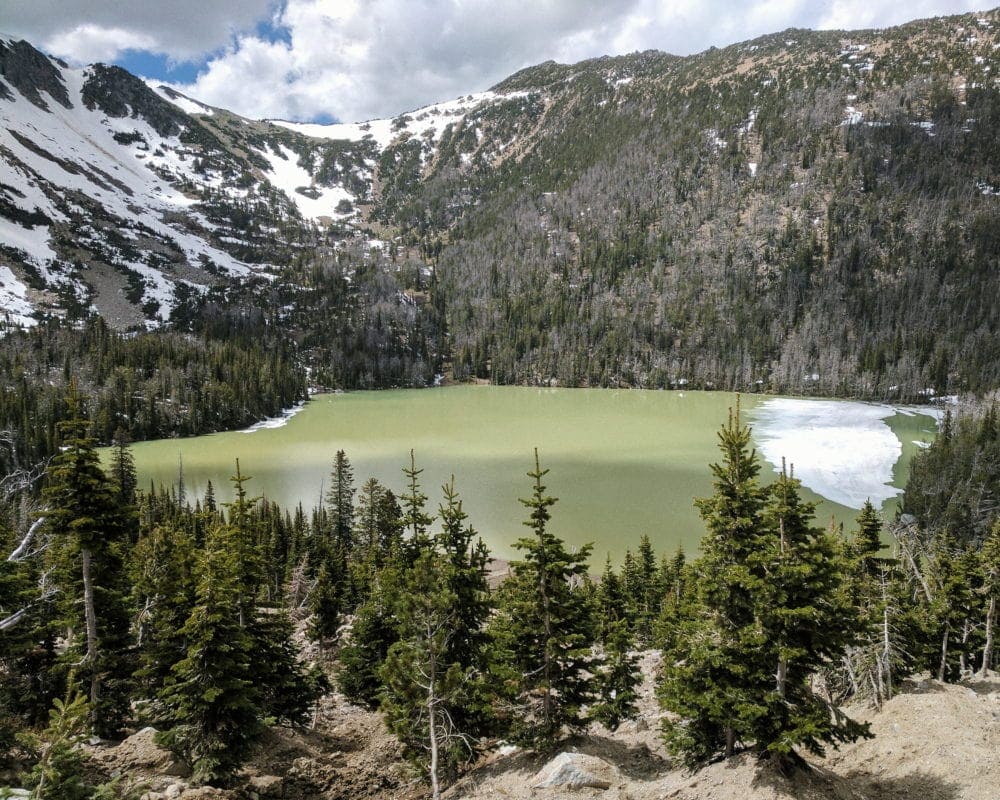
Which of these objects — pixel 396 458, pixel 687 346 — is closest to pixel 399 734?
pixel 396 458

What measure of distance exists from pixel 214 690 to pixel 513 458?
59.2 meters

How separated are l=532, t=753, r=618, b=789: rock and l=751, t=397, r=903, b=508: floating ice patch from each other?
37180 mm

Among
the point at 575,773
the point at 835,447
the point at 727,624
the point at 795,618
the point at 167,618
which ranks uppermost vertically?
the point at 795,618

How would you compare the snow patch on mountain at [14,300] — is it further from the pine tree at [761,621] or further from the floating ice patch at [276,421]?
the pine tree at [761,621]

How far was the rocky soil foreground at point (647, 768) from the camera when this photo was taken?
1050 cm

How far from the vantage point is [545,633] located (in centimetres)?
1220

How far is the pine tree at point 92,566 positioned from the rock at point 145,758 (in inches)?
50.7

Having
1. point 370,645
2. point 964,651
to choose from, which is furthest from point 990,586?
point 370,645

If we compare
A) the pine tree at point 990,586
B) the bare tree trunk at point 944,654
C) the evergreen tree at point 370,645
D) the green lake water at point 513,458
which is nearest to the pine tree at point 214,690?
the evergreen tree at point 370,645

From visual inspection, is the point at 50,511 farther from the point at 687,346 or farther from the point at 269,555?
the point at 687,346

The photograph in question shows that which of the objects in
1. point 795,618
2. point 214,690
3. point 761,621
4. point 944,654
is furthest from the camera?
point 944,654

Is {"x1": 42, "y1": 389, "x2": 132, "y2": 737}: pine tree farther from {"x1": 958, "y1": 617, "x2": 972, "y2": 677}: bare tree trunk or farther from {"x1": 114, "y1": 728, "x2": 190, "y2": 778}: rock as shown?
{"x1": 958, "y1": 617, "x2": 972, "y2": 677}: bare tree trunk

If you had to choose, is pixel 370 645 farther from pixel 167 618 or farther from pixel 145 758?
pixel 145 758

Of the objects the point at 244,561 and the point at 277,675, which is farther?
the point at 277,675
